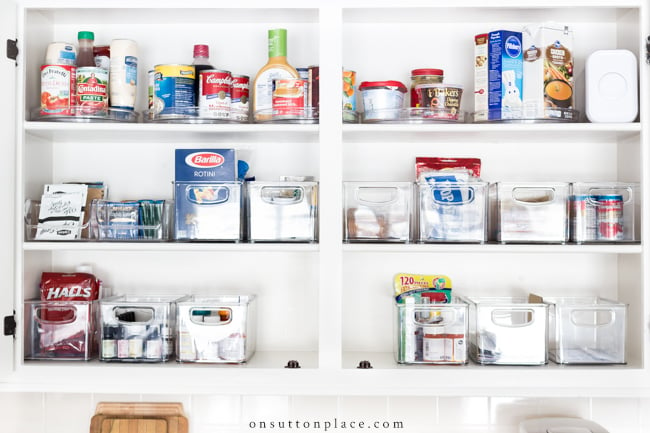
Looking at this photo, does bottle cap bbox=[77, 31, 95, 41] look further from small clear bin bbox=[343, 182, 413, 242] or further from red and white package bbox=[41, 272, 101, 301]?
small clear bin bbox=[343, 182, 413, 242]

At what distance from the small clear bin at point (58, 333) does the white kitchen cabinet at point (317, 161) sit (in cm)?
4

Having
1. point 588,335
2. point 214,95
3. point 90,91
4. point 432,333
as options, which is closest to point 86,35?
point 90,91

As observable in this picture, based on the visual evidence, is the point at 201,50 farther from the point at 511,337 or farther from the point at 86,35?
the point at 511,337

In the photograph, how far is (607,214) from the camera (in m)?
1.76

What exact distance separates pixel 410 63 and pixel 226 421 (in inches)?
47.3

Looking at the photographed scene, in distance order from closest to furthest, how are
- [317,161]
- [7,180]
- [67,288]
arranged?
[7,180] < [67,288] < [317,161]

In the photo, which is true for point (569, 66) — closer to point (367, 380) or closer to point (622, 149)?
point (622, 149)

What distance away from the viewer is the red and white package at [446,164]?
74.2 inches

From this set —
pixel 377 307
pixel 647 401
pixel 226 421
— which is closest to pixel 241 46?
pixel 377 307

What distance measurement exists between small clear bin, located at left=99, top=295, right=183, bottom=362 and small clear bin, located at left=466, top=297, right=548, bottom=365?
82 centimetres

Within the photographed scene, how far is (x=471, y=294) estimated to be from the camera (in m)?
1.98

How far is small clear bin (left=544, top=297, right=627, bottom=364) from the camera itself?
1750 millimetres

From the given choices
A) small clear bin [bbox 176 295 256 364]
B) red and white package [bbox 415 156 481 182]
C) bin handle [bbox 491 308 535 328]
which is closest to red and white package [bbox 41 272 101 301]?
small clear bin [bbox 176 295 256 364]

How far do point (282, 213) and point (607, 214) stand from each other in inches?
33.4
